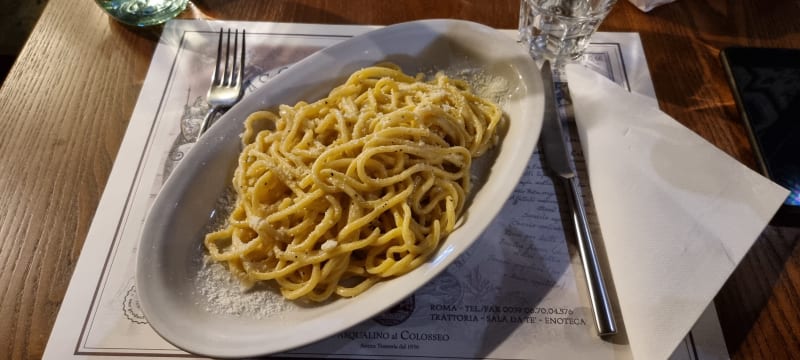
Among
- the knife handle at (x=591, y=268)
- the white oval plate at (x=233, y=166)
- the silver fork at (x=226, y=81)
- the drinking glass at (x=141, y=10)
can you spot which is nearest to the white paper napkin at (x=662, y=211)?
the knife handle at (x=591, y=268)

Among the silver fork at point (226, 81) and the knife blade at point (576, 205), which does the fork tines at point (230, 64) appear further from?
the knife blade at point (576, 205)

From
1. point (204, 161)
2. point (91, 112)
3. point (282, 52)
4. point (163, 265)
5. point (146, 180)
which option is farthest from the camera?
point (282, 52)

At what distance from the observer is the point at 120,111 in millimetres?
1049

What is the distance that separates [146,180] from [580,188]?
2.77 feet

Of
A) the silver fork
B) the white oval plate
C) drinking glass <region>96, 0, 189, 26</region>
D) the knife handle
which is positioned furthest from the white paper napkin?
drinking glass <region>96, 0, 189, 26</region>

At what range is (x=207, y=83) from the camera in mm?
1108

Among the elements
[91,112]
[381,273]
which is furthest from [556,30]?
[91,112]

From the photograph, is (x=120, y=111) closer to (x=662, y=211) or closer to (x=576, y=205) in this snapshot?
Result: (x=576, y=205)

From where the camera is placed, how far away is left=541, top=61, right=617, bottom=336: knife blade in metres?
0.76

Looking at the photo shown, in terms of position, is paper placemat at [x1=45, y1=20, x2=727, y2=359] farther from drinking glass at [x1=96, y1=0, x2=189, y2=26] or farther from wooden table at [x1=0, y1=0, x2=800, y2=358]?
drinking glass at [x1=96, y1=0, x2=189, y2=26]

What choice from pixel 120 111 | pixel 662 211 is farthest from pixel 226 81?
pixel 662 211

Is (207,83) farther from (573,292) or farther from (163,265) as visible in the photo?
(573,292)

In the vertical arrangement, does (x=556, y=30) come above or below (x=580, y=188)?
above

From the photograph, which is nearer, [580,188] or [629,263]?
[629,263]
